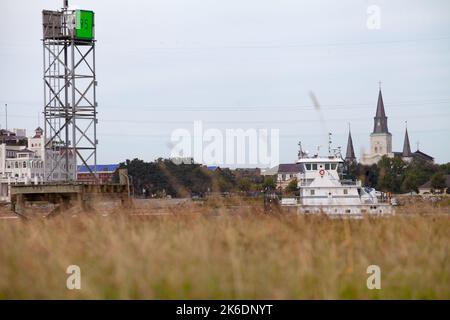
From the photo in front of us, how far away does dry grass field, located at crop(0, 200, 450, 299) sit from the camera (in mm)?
8859

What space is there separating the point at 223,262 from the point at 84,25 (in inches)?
1374

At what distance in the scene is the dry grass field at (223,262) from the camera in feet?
29.1

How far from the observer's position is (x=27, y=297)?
8.87m

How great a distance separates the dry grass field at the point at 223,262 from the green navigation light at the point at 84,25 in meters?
30.9

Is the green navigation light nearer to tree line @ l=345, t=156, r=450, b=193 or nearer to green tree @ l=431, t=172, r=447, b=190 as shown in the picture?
tree line @ l=345, t=156, r=450, b=193

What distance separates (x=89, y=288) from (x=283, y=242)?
3.24 metres

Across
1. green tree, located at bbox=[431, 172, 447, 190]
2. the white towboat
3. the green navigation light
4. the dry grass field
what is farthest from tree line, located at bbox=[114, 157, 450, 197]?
the green navigation light

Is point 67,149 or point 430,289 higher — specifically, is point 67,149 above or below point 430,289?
above

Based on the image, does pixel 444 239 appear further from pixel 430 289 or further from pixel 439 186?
pixel 439 186

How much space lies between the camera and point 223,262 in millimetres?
9711

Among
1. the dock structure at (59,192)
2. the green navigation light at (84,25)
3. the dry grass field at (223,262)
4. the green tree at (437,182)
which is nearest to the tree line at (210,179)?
the green tree at (437,182)
